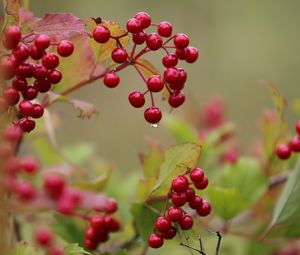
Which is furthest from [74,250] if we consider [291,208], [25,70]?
[291,208]

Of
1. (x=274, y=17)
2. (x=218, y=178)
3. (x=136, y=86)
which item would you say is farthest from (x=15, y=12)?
(x=274, y=17)

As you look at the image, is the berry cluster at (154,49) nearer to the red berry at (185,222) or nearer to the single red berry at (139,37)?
the single red berry at (139,37)

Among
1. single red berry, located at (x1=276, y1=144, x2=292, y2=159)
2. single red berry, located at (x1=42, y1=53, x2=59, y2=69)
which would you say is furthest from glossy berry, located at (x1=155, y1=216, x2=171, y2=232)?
single red berry, located at (x1=276, y1=144, x2=292, y2=159)

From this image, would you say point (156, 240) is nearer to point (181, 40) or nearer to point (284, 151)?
point (181, 40)

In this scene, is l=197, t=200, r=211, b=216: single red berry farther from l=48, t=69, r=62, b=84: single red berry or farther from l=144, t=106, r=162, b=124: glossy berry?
l=48, t=69, r=62, b=84: single red berry

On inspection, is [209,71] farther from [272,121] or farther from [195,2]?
[272,121]
